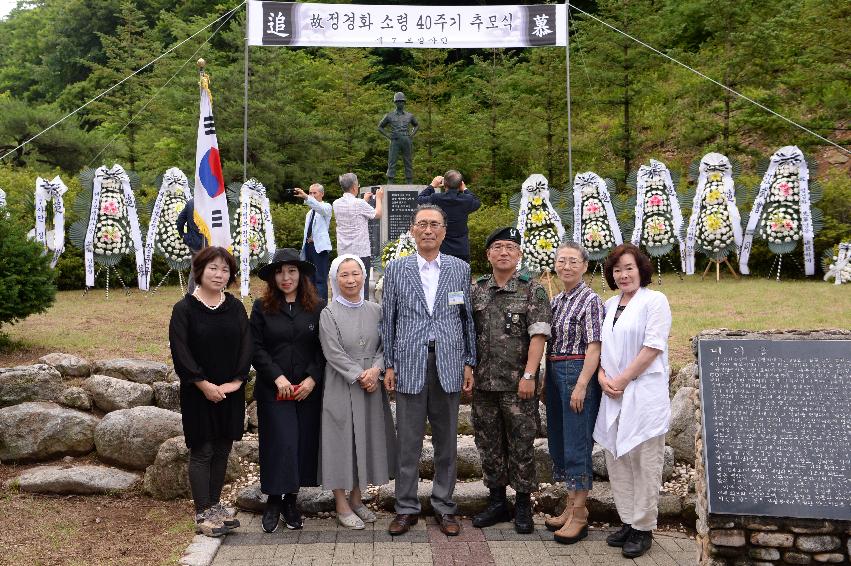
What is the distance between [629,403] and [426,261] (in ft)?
4.57

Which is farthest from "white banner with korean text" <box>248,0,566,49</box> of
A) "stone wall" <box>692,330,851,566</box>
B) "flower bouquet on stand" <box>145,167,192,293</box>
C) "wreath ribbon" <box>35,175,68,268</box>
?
"stone wall" <box>692,330,851,566</box>

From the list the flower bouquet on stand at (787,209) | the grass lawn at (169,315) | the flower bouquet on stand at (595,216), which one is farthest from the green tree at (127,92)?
the flower bouquet on stand at (787,209)

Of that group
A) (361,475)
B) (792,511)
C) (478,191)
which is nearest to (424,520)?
(361,475)

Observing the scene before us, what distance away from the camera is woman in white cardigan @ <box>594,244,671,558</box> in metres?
4.09

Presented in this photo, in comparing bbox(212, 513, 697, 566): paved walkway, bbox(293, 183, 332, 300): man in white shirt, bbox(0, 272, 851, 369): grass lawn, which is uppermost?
bbox(293, 183, 332, 300): man in white shirt

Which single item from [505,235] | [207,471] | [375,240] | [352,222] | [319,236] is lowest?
[207,471]

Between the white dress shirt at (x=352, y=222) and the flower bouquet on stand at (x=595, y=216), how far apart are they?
14.8 ft

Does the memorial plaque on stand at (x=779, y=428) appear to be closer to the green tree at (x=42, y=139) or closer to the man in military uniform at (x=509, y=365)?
the man in military uniform at (x=509, y=365)

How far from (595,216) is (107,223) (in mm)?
7415

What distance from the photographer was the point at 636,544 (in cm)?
422

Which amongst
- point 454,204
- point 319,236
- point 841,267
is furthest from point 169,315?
point 841,267

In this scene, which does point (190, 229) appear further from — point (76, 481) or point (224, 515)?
point (224, 515)

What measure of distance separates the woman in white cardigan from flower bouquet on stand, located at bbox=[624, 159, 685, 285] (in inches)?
332

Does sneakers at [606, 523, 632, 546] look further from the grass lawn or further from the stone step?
the stone step
